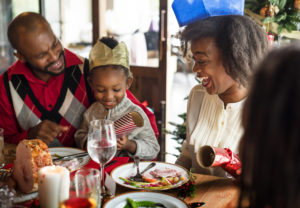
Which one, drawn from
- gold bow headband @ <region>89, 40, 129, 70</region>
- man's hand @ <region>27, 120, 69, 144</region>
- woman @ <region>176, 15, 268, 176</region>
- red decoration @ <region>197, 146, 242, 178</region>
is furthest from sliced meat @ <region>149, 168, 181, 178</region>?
gold bow headband @ <region>89, 40, 129, 70</region>

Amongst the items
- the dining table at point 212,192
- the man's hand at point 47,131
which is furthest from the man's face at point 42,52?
the dining table at point 212,192

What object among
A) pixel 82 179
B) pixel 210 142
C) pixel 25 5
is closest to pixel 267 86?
pixel 82 179

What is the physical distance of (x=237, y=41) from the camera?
1.65m

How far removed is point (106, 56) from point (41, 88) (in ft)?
1.74

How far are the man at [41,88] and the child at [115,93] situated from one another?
15cm

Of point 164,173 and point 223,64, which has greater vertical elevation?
point 223,64

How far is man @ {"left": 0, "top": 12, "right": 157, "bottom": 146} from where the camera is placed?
6.88 feet

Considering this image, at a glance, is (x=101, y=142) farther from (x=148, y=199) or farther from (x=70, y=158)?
(x=70, y=158)

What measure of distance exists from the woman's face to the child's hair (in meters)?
0.46

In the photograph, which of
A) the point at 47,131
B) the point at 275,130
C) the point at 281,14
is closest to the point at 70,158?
the point at 47,131

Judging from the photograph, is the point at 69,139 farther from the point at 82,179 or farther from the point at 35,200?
the point at 82,179

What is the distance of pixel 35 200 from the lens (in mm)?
1189

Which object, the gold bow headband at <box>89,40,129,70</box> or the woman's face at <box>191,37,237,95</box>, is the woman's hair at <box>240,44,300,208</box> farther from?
the gold bow headband at <box>89,40,129,70</box>

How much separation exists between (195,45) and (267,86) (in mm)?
1144
